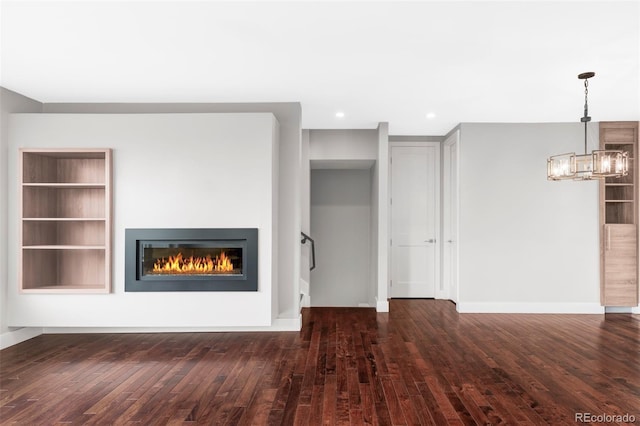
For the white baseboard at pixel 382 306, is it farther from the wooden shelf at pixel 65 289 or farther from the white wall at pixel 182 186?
the wooden shelf at pixel 65 289

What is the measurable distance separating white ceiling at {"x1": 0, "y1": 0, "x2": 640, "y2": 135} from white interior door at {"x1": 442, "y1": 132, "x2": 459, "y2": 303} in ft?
4.76

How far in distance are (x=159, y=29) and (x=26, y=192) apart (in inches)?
105

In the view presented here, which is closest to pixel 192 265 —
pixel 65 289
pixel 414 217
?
pixel 65 289

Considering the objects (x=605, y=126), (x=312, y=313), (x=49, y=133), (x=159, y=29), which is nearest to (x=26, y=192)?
(x=49, y=133)

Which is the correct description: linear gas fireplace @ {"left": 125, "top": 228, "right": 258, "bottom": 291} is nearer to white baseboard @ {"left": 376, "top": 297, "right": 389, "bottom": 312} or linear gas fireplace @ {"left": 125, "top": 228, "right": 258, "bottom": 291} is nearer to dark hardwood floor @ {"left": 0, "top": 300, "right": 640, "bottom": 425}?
dark hardwood floor @ {"left": 0, "top": 300, "right": 640, "bottom": 425}

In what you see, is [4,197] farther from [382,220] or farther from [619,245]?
[619,245]

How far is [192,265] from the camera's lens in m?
4.80

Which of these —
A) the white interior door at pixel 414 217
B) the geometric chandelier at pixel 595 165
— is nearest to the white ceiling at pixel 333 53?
the geometric chandelier at pixel 595 165

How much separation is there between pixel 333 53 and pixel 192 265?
264 centimetres

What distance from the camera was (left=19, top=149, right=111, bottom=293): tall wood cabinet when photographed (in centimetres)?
480

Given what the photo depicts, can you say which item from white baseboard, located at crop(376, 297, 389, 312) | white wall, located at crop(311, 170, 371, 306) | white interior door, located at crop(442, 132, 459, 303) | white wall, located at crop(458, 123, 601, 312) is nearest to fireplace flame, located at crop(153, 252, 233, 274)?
white baseboard, located at crop(376, 297, 389, 312)

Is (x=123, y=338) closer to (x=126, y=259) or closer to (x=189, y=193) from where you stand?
(x=126, y=259)

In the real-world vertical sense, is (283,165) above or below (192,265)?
above

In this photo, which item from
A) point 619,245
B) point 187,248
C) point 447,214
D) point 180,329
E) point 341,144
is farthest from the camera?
point 447,214
